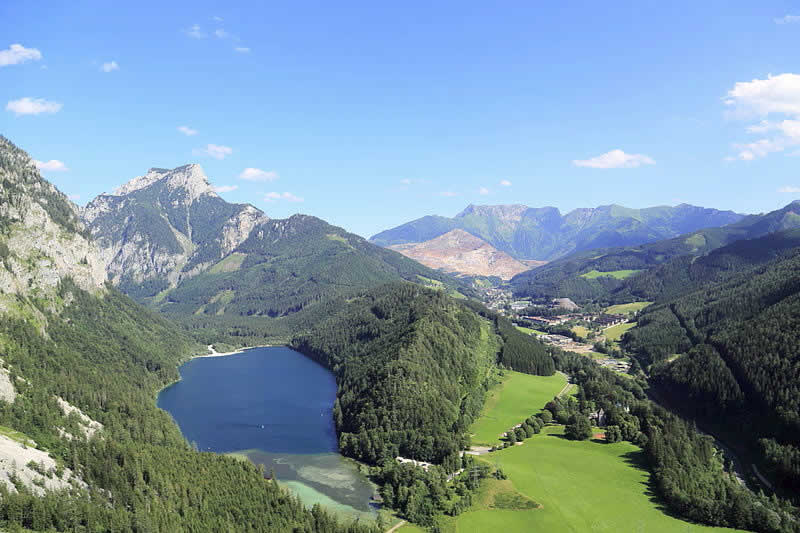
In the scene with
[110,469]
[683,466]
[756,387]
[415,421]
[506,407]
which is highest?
[756,387]

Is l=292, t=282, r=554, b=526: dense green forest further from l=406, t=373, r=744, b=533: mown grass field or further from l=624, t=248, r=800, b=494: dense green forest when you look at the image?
l=624, t=248, r=800, b=494: dense green forest

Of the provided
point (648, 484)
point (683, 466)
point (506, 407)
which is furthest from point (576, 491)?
point (506, 407)

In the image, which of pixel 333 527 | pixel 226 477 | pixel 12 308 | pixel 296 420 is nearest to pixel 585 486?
pixel 333 527

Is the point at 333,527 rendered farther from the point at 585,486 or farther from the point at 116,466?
the point at 585,486

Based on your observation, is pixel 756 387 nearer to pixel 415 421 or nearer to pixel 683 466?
pixel 683 466

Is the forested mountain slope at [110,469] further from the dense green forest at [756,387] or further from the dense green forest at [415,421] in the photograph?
the dense green forest at [756,387]

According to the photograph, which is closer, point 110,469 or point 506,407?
point 110,469
